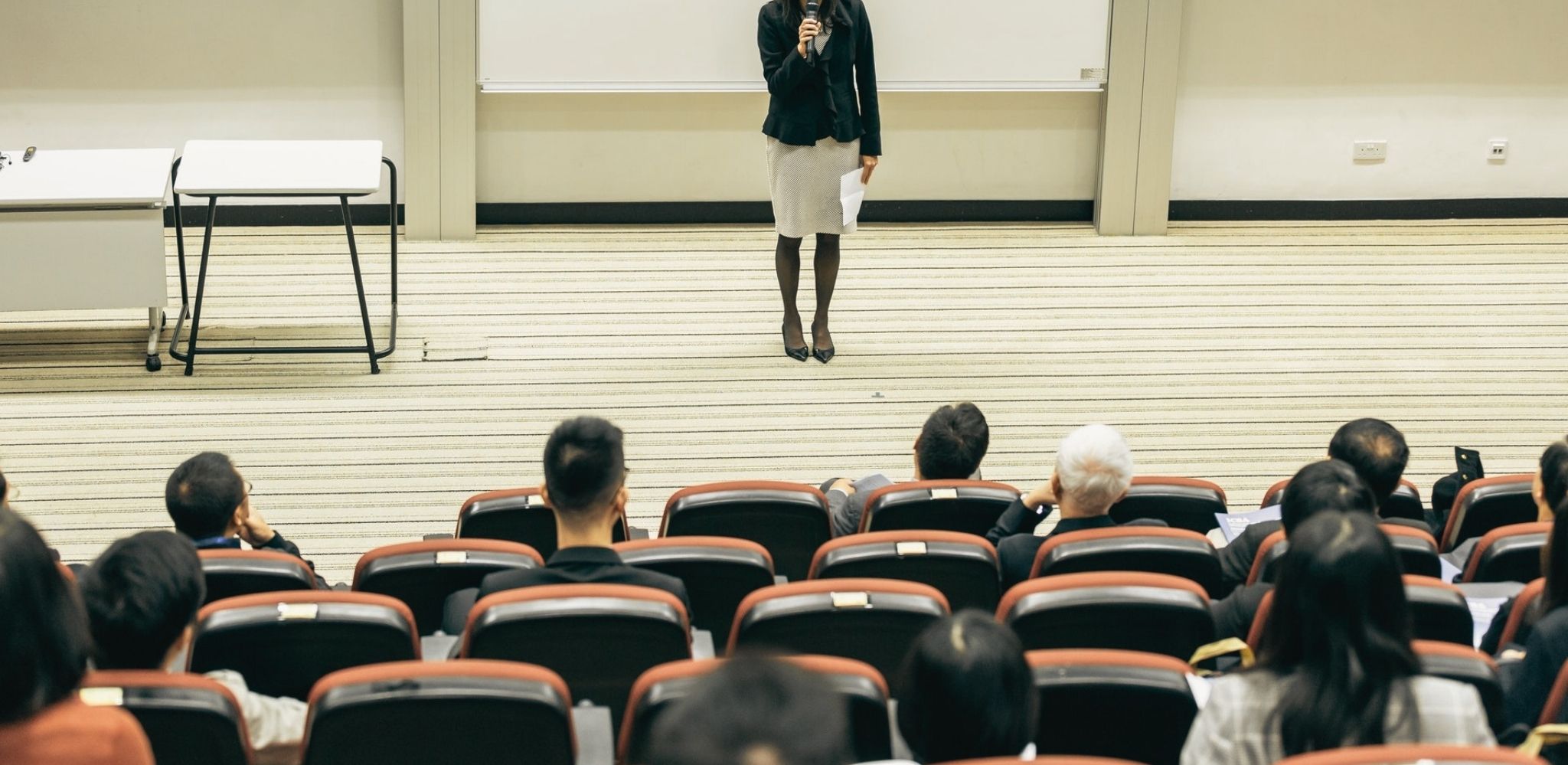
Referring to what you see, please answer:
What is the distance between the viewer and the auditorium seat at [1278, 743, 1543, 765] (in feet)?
5.70

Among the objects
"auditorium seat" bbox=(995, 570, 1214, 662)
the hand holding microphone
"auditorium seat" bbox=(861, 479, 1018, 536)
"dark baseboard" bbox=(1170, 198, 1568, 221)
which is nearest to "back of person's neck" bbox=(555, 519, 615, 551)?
"auditorium seat" bbox=(861, 479, 1018, 536)

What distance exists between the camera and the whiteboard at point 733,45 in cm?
706

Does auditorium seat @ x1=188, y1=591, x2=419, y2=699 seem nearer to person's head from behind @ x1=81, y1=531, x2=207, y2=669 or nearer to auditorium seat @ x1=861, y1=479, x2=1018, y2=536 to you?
person's head from behind @ x1=81, y1=531, x2=207, y2=669

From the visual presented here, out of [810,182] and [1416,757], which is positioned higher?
[810,182]

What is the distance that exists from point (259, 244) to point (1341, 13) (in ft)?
16.4

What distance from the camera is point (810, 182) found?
213 inches

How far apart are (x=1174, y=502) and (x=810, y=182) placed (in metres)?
2.32

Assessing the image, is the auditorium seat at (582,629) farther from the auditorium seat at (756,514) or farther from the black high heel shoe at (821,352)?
the black high heel shoe at (821,352)

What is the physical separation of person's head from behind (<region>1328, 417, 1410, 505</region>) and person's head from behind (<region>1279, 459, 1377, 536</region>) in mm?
383

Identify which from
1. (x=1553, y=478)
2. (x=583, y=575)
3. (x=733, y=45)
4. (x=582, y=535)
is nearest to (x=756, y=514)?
(x=582, y=535)

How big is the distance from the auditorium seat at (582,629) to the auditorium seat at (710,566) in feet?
1.13

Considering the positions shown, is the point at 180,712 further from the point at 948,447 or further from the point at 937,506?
the point at 948,447

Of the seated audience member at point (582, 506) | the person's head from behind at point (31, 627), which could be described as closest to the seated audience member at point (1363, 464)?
the seated audience member at point (582, 506)

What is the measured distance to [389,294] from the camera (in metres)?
6.28
